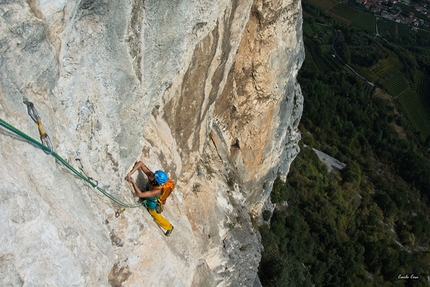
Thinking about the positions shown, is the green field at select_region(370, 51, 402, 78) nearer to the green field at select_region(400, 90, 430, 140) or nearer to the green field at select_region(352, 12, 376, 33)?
the green field at select_region(400, 90, 430, 140)

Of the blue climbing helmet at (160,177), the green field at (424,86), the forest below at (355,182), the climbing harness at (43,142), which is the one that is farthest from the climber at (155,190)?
the green field at (424,86)

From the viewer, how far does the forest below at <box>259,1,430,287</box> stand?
2381cm

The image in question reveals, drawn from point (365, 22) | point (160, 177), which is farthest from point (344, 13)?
point (160, 177)

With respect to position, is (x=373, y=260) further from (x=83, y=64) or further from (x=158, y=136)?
(x=83, y=64)

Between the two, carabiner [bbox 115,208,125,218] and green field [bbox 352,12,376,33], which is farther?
green field [bbox 352,12,376,33]

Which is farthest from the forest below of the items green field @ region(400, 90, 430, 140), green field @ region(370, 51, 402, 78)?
green field @ region(400, 90, 430, 140)

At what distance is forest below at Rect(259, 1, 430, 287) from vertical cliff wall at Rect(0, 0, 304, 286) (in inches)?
390

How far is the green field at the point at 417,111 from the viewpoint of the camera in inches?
2470

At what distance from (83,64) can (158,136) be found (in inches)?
111

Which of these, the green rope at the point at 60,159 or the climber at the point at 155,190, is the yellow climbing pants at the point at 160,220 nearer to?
the climber at the point at 155,190

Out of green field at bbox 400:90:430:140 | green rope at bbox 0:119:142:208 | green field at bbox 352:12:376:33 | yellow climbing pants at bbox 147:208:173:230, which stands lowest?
green field at bbox 400:90:430:140

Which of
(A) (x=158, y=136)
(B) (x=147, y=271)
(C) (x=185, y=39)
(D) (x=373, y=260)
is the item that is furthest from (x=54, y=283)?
(D) (x=373, y=260)

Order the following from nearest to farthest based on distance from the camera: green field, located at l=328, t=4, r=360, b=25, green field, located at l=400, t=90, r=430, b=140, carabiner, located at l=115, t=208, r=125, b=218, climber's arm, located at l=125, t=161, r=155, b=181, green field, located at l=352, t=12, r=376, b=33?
carabiner, located at l=115, t=208, r=125, b=218
climber's arm, located at l=125, t=161, r=155, b=181
green field, located at l=400, t=90, r=430, b=140
green field, located at l=352, t=12, r=376, b=33
green field, located at l=328, t=4, r=360, b=25

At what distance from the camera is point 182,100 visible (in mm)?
8531
